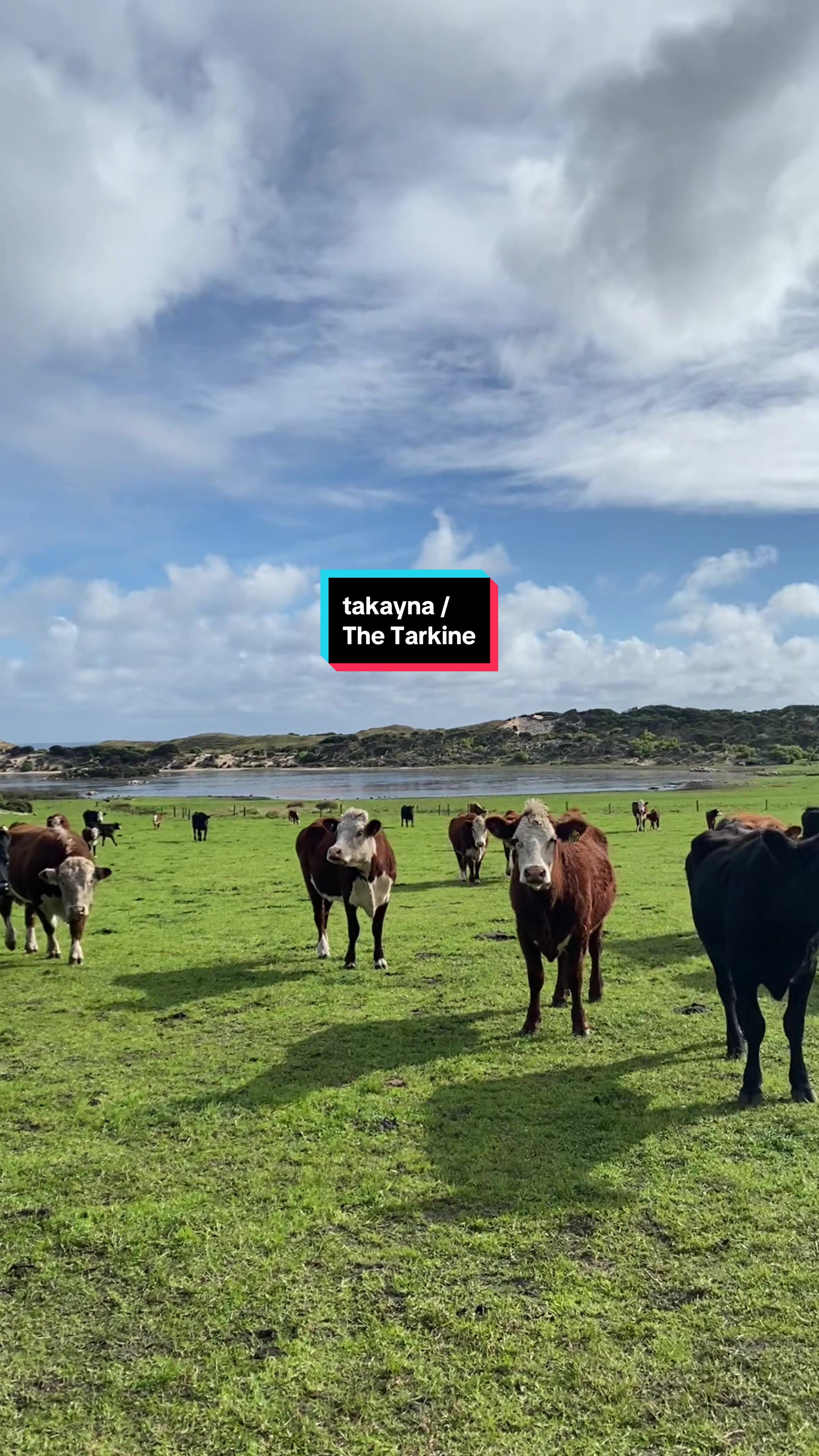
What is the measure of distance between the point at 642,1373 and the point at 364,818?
798 centimetres

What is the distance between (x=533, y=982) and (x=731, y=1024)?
1.81 meters

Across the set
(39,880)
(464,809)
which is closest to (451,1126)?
(39,880)

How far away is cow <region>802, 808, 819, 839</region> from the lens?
7316mm

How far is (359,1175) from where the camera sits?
5289mm

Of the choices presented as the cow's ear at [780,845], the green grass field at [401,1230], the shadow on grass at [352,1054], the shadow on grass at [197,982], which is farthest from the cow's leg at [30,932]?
the cow's ear at [780,845]

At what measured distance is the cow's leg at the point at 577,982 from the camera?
8.05 m

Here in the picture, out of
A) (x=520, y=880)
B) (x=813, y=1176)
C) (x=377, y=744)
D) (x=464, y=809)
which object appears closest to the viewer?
(x=813, y=1176)

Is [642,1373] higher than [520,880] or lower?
lower

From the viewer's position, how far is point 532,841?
8.13 metres

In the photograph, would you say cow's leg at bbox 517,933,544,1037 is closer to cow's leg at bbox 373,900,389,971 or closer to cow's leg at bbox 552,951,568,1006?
cow's leg at bbox 552,951,568,1006

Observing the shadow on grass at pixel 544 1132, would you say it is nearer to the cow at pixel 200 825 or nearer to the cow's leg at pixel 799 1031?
the cow's leg at pixel 799 1031

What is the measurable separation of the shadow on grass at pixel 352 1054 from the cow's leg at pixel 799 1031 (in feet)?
8.87

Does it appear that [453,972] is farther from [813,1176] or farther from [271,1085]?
[813,1176]

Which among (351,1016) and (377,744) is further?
(377,744)
